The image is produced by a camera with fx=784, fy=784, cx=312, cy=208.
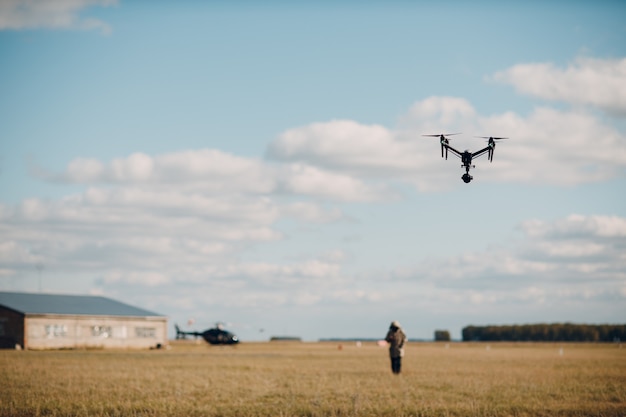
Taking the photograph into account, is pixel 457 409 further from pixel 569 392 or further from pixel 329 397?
pixel 569 392

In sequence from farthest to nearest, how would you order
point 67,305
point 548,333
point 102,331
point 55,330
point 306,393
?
point 548,333 → point 67,305 → point 102,331 → point 55,330 → point 306,393

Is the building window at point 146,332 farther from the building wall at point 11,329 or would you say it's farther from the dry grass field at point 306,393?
Result: the dry grass field at point 306,393

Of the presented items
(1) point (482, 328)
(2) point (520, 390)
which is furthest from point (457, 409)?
(1) point (482, 328)

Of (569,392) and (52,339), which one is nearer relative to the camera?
(569,392)

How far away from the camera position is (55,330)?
75562 millimetres

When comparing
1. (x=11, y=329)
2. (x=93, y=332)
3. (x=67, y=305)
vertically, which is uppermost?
(x=67, y=305)

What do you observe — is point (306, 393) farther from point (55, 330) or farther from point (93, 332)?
point (93, 332)

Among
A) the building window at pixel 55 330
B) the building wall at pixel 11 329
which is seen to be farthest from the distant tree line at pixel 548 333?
the building wall at pixel 11 329

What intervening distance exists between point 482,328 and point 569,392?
138 metres

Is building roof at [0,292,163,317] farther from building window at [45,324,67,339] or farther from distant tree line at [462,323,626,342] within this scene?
distant tree line at [462,323,626,342]

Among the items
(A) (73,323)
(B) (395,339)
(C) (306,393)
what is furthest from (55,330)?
(C) (306,393)

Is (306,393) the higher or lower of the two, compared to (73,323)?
lower

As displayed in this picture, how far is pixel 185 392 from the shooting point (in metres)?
25.2

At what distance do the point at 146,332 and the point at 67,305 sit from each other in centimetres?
875
